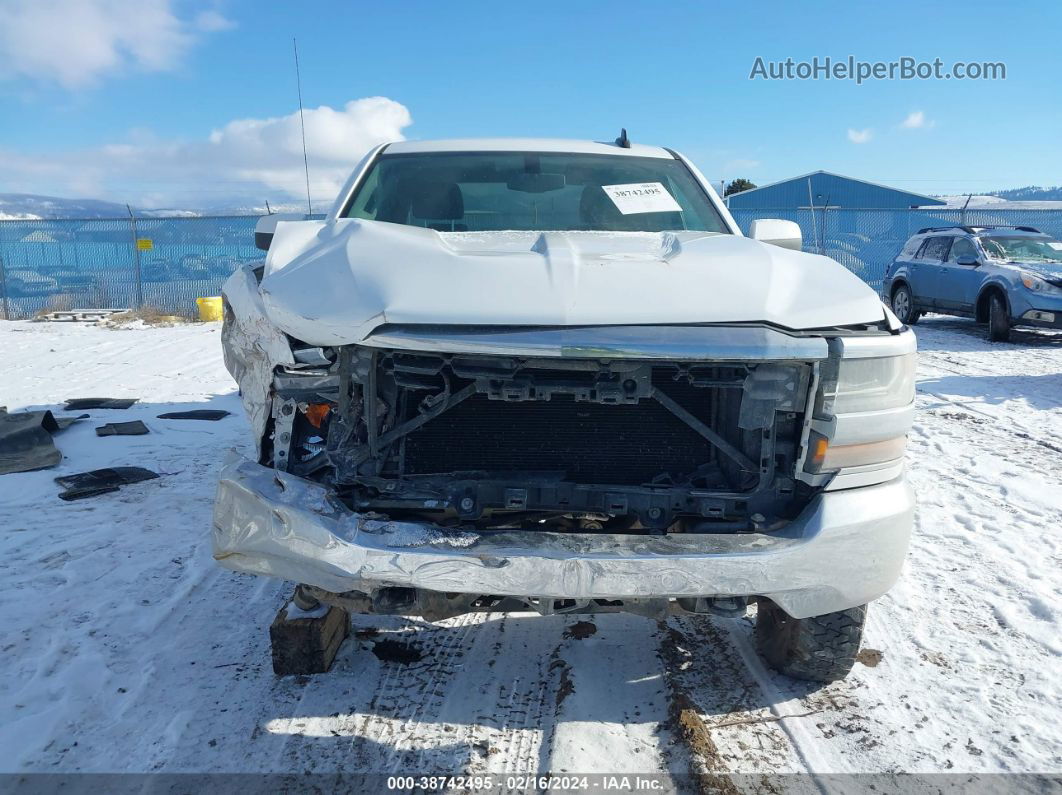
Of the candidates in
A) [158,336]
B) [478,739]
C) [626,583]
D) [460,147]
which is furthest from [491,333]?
[158,336]

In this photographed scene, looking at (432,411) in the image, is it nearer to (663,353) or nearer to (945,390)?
(663,353)

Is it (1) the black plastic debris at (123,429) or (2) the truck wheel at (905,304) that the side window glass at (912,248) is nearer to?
(2) the truck wheel at (905,304)

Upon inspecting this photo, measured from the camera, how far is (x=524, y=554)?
6.75 feet

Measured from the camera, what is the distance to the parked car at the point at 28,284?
50.3 feet

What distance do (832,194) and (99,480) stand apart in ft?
115

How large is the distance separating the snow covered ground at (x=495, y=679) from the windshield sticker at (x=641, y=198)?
186 cm

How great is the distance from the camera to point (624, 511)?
2346 mm

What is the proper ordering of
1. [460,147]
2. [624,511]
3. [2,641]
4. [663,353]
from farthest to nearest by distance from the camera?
1. [460,147]
2. [2,641]
3. [624,511]
4. [663,353]

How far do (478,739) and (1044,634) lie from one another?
2364 mm

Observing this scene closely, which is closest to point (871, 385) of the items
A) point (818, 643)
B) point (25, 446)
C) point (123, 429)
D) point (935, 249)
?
point (818, 643)

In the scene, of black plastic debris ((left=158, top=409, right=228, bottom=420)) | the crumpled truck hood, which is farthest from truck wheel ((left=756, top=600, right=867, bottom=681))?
black plastic debris ((left=158, top=409, right=228, bottom=420))

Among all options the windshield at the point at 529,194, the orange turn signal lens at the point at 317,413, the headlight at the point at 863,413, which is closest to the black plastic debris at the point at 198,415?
the windshield at the point at 529,194

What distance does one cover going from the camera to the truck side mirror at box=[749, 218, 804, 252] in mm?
3312

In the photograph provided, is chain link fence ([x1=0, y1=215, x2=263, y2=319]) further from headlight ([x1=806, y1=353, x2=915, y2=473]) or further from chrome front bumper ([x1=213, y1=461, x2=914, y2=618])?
headlight ([x1=806, y1=353, x2=915, y2=473])
